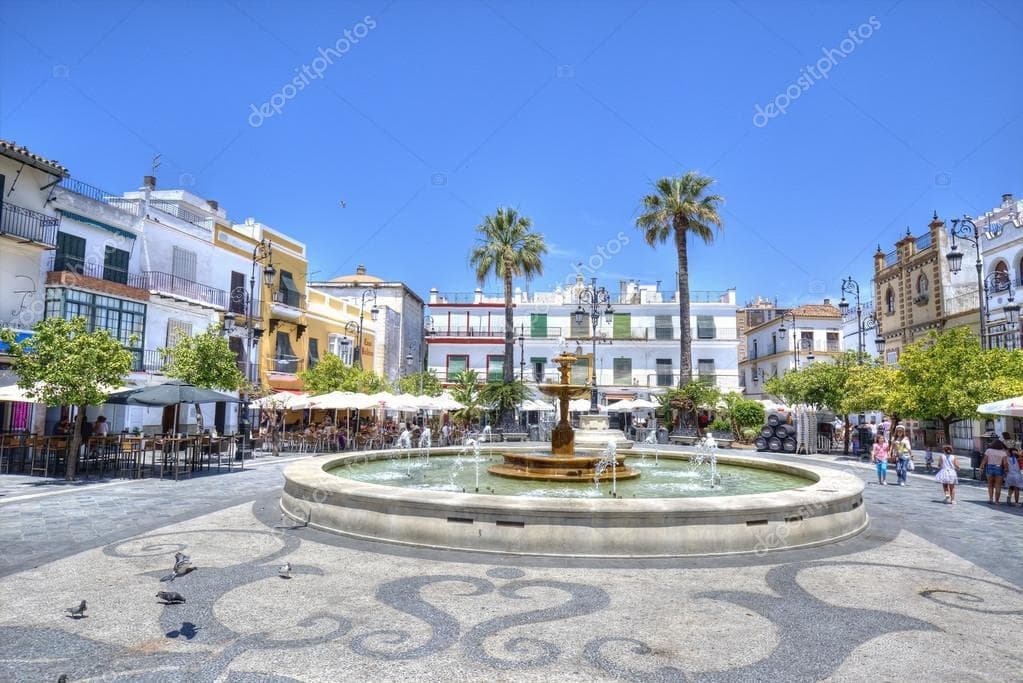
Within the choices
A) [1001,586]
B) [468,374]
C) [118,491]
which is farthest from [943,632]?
[468,374]

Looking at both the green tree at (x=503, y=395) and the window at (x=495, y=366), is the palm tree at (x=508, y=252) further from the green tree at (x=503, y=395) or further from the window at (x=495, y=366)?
the window at (x=495, y=366)

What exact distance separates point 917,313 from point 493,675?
119 ft

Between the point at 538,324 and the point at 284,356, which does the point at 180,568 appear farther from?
the point at 538,324

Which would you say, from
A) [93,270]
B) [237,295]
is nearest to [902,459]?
[93,270]

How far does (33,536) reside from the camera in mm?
8391

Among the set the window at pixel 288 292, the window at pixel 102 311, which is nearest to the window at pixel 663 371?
the window at pixel 288 292

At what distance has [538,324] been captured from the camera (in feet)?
162

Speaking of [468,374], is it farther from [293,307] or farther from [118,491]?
[118,491]

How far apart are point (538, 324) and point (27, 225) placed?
110ft

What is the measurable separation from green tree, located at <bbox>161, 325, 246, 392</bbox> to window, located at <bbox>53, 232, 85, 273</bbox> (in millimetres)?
5243

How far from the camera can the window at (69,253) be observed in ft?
73.8

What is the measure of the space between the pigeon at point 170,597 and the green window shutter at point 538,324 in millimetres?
43859

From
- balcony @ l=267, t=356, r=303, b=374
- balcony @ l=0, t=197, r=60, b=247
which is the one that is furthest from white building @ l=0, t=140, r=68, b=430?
balcony @ l=267, t=356, r=303, b=374

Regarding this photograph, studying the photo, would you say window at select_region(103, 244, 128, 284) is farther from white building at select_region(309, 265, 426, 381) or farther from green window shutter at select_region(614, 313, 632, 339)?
green window shutter at select_region(614, 313, 632, 339)
